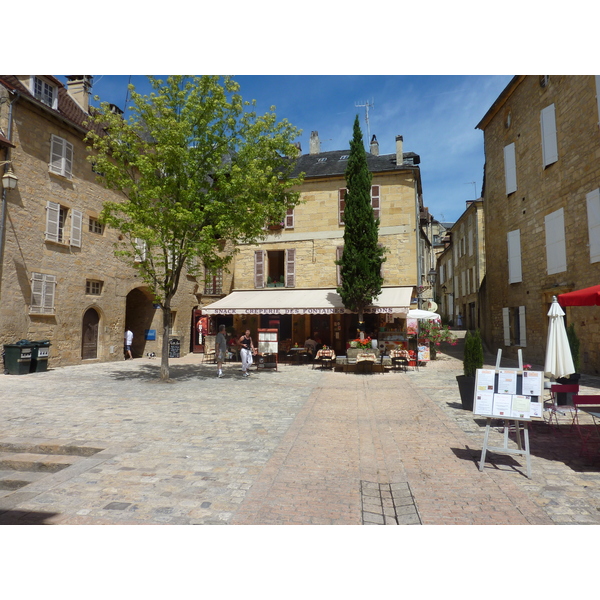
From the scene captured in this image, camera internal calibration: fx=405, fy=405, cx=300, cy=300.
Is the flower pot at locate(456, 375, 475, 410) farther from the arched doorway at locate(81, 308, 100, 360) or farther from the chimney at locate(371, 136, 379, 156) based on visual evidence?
the chimney at locate(371, 136, 379, 156)

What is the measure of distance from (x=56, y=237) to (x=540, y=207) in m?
17.3

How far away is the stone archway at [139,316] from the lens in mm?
19469

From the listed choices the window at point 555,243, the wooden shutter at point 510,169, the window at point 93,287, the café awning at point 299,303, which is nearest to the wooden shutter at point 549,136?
the window at point 555,243

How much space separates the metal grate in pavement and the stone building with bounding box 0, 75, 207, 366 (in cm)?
1292

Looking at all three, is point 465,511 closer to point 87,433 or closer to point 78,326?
point 87,433

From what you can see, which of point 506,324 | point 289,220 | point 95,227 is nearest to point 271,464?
point 95,227

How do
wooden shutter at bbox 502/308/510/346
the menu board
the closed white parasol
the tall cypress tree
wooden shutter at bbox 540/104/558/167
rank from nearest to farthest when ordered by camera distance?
1. the menu board
2. the closed white parasol
3. wooden shutter at bbox 540/104/558/167
4. the tall cypress tree
5. wooden shutter at bbox 502/308/510/346

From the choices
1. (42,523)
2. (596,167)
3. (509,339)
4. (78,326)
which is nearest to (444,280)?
(509,339)

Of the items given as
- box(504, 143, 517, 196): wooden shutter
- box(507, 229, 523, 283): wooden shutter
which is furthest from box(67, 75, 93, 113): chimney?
box(507, 229, 523, 283): wooden shutter

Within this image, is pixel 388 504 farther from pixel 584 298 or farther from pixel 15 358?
pixel 15 358

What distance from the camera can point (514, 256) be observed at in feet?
54.0

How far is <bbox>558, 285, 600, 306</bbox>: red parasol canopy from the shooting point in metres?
5.41

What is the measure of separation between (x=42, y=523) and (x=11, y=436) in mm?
3202

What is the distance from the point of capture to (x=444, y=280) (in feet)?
127
